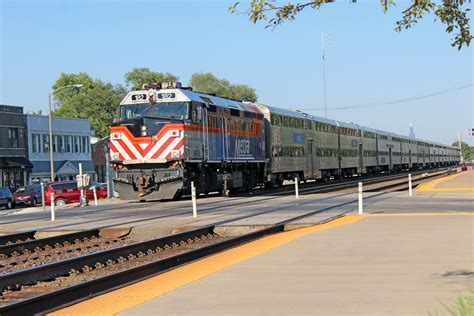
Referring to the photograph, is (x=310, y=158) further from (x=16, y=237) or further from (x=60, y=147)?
(x=60, y=147)

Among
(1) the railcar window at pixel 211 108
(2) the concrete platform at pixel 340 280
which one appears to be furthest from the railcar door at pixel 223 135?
(2) the concrete platform at pixel 340 280

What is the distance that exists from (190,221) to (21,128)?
5019cm

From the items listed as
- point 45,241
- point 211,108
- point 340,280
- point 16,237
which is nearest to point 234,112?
point 211,108

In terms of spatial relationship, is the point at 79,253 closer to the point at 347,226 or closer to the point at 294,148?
the point at 347,226

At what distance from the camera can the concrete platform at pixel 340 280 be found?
7039 mm

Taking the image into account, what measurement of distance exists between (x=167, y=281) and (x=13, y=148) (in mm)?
57500

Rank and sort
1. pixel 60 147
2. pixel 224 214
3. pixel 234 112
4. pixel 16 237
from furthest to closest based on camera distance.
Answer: pixel 60 147 → pixel 234 112 → pixel 224 214 → pixel 16 237

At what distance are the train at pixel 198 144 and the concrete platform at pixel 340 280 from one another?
1354 centimetres

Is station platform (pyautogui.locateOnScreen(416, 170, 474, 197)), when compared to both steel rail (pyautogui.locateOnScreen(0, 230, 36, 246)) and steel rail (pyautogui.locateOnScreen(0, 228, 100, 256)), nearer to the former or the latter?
steel rail (pyautogui.locateOnScreen(0, 228, 100, 256))

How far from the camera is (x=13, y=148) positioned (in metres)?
63.6

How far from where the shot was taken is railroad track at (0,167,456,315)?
8188 millimetres

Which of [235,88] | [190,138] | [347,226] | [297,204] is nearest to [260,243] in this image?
[347,226]

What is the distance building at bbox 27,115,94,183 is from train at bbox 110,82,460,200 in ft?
104

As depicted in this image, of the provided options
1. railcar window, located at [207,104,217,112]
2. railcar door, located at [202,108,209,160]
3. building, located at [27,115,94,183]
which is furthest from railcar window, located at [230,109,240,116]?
building, located at [27,115,94,183]
